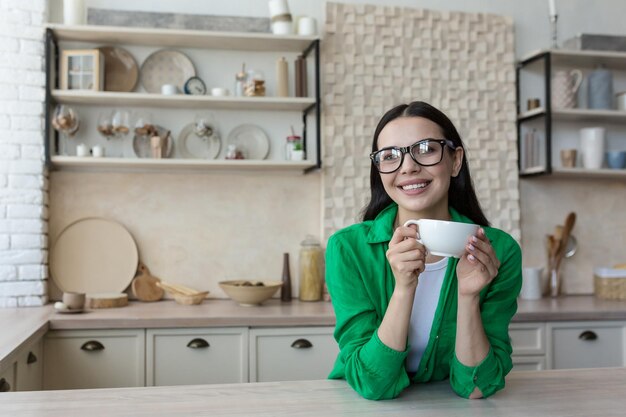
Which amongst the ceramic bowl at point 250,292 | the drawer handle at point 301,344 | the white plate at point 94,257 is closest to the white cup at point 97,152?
the white plate at point 94,257

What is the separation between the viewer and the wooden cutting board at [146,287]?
321 centimetres

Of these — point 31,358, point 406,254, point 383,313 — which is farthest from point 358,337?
point 31,358

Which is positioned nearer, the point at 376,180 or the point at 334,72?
the point at 376,180

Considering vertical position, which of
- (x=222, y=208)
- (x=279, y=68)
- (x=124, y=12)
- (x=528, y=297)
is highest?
(x=124, y=12)

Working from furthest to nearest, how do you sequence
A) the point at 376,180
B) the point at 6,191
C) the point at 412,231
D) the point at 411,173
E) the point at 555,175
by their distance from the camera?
the point at 555,175 < the point at 6,191 < the point at 376,180 < the point at 411,173 < the point at 412,231

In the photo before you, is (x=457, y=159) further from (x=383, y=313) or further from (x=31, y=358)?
(x=31, y=358)

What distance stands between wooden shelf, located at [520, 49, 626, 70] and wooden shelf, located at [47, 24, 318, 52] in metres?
1.27

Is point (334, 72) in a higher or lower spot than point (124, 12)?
lower

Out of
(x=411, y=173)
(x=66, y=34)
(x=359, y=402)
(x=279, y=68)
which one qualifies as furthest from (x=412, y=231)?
(x=66, y=34)

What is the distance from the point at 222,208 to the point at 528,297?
1646 millimetres

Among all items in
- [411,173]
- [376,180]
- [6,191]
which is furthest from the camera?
[6,191]

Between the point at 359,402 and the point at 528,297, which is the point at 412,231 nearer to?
the point at 359,402

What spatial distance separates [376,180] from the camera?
1.59 metres

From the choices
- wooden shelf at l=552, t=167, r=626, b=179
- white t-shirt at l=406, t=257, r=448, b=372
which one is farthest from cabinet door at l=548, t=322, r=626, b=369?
white t-shirt at l=406, t=257, r=448, b=372
